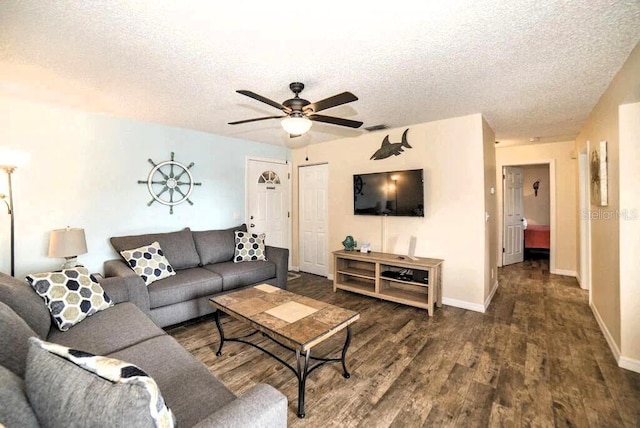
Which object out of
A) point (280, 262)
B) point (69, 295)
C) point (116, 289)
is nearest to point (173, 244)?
point (116, 289)

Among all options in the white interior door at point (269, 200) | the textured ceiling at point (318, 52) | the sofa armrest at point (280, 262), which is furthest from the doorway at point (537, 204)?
the sofa armrest at point (280, 262)

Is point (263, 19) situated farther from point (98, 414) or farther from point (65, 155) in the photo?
point (65, 155)

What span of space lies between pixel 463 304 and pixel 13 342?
3900mm

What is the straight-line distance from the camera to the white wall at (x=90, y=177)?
2.87 meters

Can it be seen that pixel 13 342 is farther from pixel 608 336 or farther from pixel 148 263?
pixel 608 336

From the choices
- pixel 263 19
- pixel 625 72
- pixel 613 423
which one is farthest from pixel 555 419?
pixel 263 19

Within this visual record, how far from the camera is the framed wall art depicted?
257 centimetres

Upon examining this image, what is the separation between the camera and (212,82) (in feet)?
8.02

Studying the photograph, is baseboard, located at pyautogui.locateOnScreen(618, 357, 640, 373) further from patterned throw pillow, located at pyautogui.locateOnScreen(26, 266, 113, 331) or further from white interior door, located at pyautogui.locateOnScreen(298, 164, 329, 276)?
patterned throw pillow, located at pyautogui.locateOnScreen(26, 266, 113, 331)

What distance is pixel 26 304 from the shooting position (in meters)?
1.73

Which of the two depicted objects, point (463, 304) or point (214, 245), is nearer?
point (463, 304)

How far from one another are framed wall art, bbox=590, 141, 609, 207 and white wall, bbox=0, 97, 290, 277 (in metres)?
4.61

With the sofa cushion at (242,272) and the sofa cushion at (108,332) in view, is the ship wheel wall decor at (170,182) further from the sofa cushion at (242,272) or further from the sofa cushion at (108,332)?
the sofa cushion at (108,332)

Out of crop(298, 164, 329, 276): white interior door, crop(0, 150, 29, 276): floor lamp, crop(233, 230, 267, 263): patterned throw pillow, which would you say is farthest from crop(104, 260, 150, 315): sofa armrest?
crop(298, 164, 329, 276): white interior door
